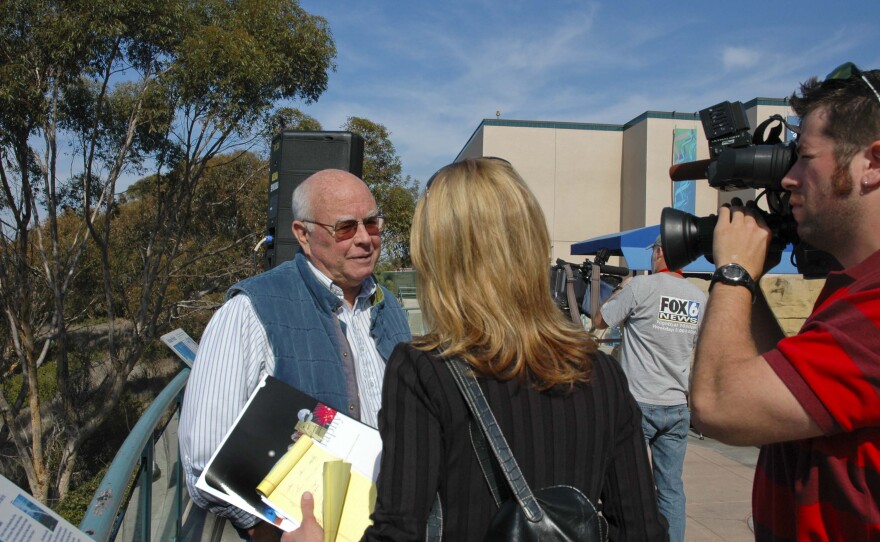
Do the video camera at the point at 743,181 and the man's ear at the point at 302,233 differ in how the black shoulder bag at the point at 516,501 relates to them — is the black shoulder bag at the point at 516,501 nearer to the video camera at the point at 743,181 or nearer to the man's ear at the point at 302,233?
the video camera at the point at 743,181

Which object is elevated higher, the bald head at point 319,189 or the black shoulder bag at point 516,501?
the bald head at point 319,189

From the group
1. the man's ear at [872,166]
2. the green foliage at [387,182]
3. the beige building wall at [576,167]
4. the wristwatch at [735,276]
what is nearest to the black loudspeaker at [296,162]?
the wristwatch at [735,276]

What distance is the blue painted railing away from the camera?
1598mm

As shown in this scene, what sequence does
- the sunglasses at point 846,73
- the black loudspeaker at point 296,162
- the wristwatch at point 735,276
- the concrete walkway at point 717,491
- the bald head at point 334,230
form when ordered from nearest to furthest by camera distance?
the sunglasses at point 846,73, the wristwatch at point 735,276, the bald head at point 334,230, the concrete walkway at point 717,491, the black loudspeaker at point 296,162

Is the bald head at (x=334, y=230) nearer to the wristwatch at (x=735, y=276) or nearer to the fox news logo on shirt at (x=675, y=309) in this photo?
the wristwatch at (x=735, y=276)

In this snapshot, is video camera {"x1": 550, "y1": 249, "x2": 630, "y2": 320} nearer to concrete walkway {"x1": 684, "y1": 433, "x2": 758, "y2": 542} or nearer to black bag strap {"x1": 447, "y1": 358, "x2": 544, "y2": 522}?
concrete walkway {"x1": 684, "y1": 433, "x2": 758, "y2": 542}

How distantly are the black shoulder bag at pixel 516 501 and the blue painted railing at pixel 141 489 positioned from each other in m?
0.98

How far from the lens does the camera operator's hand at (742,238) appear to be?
136cm

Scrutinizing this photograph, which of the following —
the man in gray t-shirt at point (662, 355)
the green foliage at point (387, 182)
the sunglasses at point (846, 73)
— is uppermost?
the green foliage at point (387, 182)

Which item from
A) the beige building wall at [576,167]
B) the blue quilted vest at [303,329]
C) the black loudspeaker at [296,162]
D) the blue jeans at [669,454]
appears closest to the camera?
the blue quilted vest at [303,329]

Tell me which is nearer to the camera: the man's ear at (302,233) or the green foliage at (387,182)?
the man's ear at (302,233)

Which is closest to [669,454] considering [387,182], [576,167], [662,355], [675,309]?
[662,355]

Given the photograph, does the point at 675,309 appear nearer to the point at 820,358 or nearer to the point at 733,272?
the point at 733,272

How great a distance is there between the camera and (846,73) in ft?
4.10
